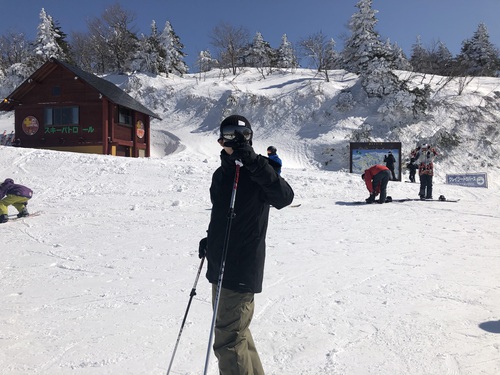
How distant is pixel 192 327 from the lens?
11.4ft

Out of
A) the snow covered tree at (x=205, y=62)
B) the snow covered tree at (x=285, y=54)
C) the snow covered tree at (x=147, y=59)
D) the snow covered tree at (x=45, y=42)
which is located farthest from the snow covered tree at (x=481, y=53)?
the snow covered tree at (x=45, y=42)

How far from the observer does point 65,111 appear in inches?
948

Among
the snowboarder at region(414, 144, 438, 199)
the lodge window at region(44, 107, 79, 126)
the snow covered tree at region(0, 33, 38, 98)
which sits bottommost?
the snowboarder at region(414, 144, 438, 199)

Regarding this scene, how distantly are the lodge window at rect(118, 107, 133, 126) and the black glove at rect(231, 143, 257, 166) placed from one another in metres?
24.8

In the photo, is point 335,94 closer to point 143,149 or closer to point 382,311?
point 143,149

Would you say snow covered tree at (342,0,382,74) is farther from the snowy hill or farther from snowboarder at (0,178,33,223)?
snowboarder at (0,178,33,223)

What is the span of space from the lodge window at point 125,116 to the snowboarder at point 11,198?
56.4 feet

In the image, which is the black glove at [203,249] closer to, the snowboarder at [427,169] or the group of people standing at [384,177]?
the group of people standing at [384,177]

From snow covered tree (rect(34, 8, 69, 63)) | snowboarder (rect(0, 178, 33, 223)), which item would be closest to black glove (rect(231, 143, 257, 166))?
snowboarder (rect(0, 178, 33, 223))

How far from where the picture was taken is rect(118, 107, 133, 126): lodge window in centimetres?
2518

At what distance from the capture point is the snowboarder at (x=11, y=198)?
841 centimetres

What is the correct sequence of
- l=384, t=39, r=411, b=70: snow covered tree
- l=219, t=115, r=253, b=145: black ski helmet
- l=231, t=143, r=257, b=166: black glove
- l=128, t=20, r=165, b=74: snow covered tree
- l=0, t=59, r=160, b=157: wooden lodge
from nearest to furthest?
1. l=231, t=143, r=257, b=166: black glove
2. l=219, t=115, r=253, b=145: black ski helmet
3. l=0, t=59, r=160, b=157: wooden lodge
4. l=384, t=39, r=411, b=70: snow covered tree
5. l=128, t=20, r=165, b=74: snow covered tree

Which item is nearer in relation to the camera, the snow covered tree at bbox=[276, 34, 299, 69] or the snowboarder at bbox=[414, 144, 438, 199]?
the snowboarder at bbox=[414, 144, 438, 199]

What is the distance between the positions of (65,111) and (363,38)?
24714 millimetres
